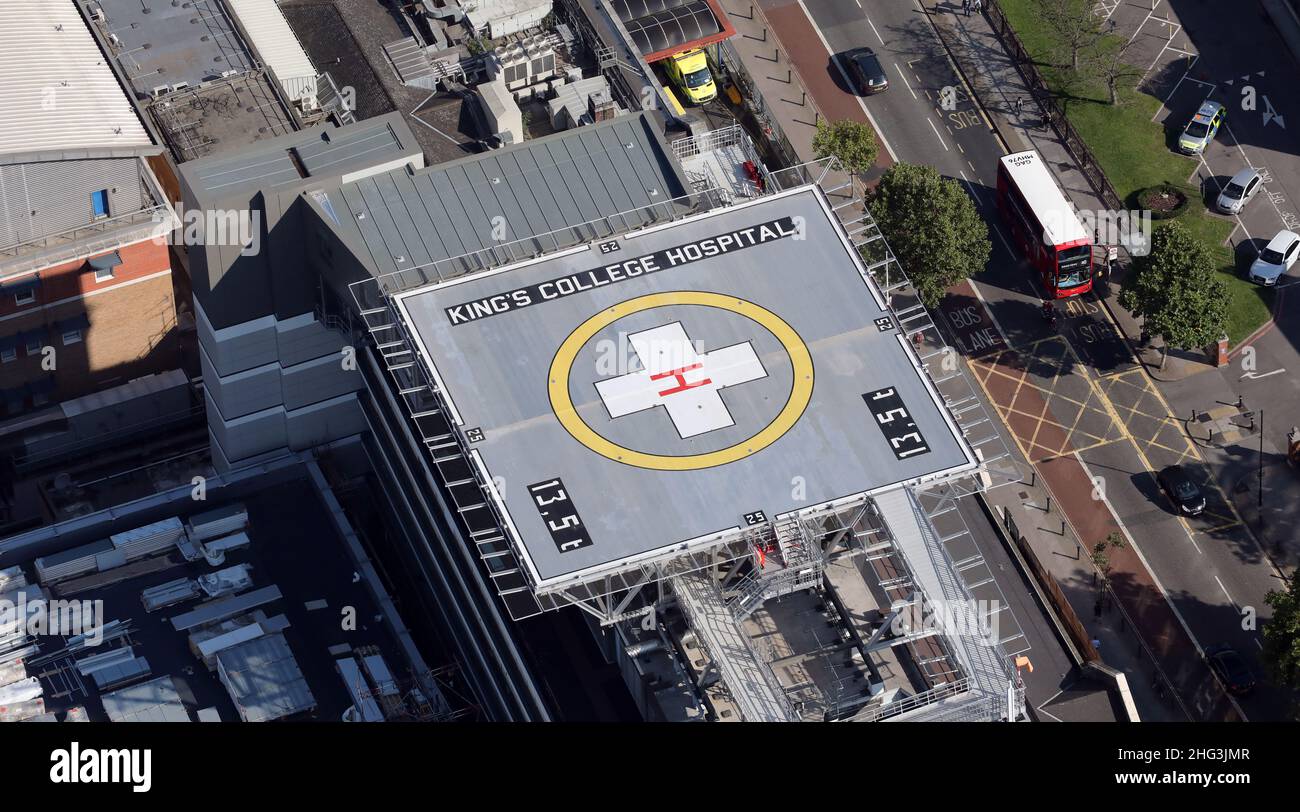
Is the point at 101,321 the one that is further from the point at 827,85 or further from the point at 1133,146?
the point at 1133,146

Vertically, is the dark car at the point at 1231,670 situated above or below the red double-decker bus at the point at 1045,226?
below

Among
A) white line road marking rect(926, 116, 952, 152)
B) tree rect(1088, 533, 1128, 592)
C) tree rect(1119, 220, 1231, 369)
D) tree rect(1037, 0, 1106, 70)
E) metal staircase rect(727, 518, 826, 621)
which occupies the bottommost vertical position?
metal staircase rect(727, 518, 826, 621)

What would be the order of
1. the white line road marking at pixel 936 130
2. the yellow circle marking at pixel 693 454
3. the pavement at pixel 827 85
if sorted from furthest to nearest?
the white line road marking at pixel 936 130, the pavement at pixel 827 85, the yellow circle marking at pixel 693 454

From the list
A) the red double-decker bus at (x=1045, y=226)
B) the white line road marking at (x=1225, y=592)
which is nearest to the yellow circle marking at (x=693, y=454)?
the white line road marking at (x=1225, y=592)

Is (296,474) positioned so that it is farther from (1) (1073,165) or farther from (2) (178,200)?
(1) (1073,165)

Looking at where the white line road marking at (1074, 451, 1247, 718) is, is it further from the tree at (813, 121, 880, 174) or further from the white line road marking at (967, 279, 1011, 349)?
the tree at (813, 121, 880, 174)

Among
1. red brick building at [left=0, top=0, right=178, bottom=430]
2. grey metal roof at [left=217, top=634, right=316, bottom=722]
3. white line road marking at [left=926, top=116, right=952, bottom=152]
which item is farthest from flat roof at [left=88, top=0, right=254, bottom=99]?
white line road marking at [left=926, top=116, right=952, bottom=152]

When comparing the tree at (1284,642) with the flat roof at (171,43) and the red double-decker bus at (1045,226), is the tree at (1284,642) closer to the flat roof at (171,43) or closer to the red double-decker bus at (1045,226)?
the red double-decker bus at (1045,226)
